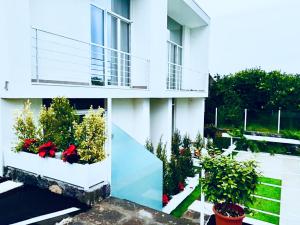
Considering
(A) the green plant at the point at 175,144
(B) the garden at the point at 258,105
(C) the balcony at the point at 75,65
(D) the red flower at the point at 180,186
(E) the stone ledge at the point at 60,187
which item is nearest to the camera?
(E) the stone ledge at the point at 60,187

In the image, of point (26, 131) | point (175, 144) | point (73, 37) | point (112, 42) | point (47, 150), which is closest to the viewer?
point (47, 150)

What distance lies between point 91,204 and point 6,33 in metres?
3.34

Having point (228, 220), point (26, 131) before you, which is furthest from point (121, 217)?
point (26, 131)

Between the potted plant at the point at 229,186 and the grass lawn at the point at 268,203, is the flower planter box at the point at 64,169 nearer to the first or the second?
the potted plant at the point at 229,186

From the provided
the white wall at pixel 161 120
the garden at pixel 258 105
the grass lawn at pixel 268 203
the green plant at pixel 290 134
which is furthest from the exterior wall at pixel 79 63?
the green plant at pixel 290 134

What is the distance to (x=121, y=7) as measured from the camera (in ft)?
28.2

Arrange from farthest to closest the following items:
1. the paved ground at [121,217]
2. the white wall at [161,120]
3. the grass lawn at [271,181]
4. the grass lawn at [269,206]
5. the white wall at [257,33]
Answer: the white wall at [257,33]
the white wall at [161,120]
the grass lawn at [271,181]
the grass lawn at [269,206]
the paved ground at [121,217]

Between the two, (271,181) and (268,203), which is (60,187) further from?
(271,181)

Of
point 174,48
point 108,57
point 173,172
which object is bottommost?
point 173,172

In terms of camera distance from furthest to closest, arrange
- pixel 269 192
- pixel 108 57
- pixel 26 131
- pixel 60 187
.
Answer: pixel 108 57, pixel 269 192, pixel 26 131, pixel 60 187

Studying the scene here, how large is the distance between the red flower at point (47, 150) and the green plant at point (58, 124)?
10.0 inches

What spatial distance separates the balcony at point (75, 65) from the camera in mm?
5457

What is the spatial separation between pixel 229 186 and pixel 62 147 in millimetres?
2985

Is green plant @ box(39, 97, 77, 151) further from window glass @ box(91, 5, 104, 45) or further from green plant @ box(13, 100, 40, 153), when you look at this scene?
window glass @ box(91, 5, 104, 45)
